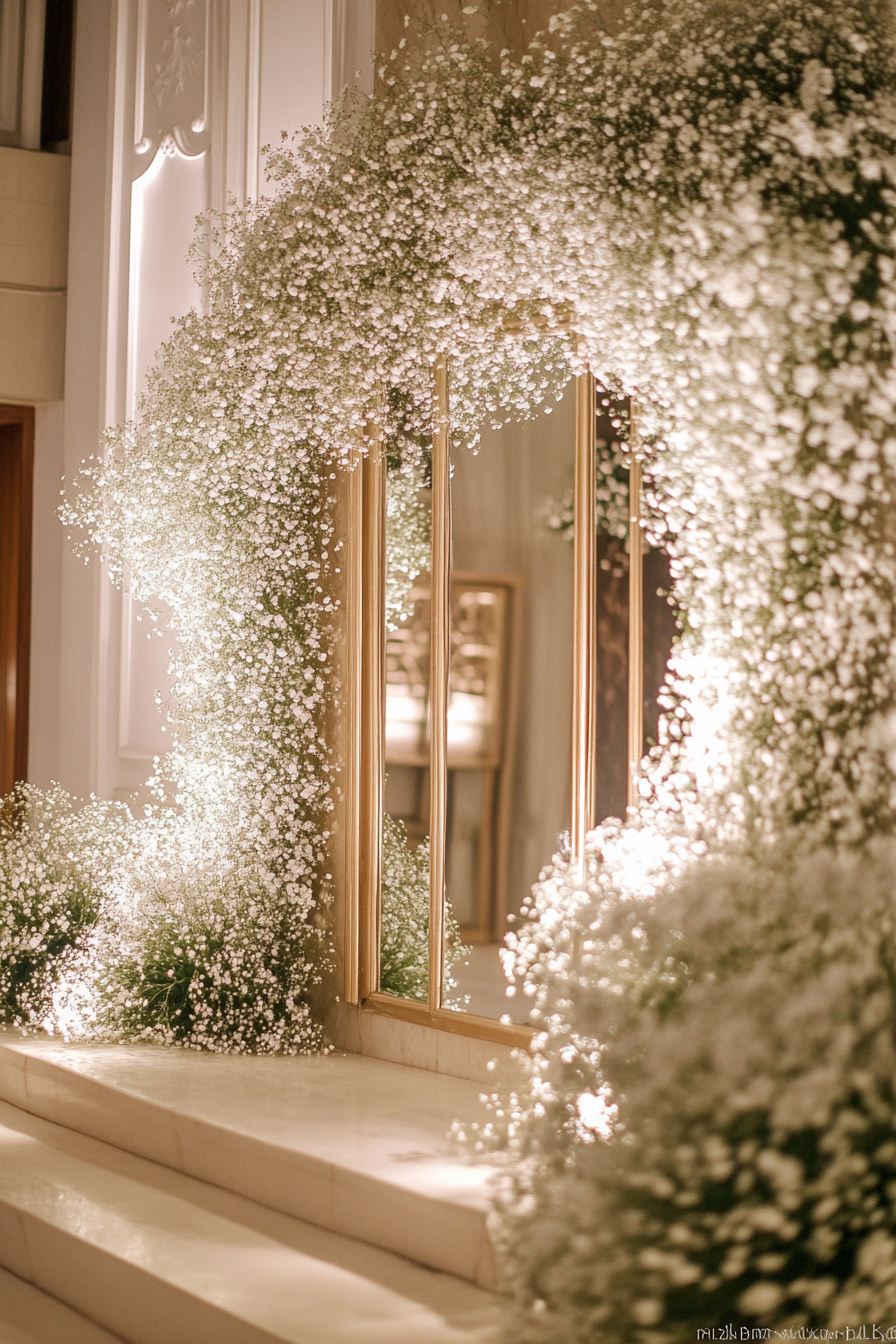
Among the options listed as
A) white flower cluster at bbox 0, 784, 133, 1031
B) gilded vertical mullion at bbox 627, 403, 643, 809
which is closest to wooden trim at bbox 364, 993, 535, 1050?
gilded vertical mullion at bbox 627, 403, 643, 809

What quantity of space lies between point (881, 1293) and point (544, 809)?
2.04 metres

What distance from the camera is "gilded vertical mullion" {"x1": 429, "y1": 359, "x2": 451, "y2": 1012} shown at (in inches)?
185

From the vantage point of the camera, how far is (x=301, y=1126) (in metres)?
4.01

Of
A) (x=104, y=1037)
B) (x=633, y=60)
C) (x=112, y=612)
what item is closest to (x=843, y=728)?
(x=633, y=60)

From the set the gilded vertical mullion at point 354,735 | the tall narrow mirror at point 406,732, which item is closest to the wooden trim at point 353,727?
the gilded vertical mullion at point 354,735

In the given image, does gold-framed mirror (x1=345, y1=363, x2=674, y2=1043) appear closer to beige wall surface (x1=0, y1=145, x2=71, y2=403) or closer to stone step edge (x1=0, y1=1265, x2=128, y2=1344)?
stone step edge (x1=0, y1=1265, x2=128, y2=1344)

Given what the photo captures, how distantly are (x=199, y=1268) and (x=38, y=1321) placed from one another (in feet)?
1.82

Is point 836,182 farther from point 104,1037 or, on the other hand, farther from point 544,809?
point 104,1037

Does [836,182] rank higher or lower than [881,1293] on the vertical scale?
higher

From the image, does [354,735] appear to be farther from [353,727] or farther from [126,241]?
[126,241]

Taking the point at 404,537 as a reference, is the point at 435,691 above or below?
below

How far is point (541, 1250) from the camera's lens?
8.22ft

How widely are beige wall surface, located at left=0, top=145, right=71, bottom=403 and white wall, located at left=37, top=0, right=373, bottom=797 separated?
16 centimetres

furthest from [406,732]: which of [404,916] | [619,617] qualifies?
[619,617]
